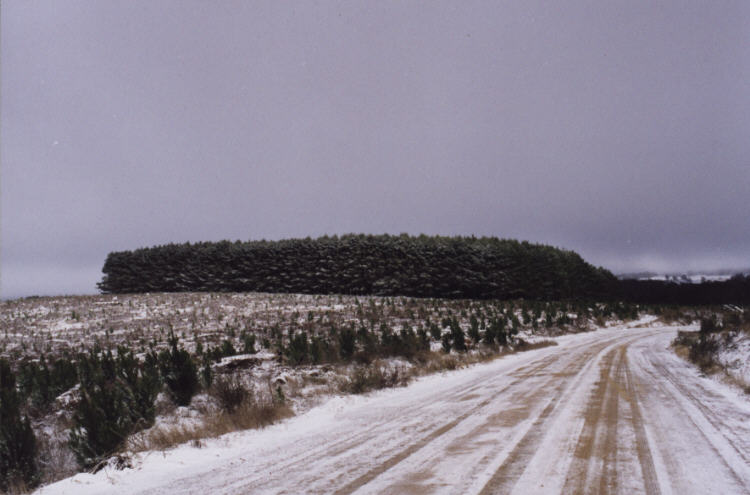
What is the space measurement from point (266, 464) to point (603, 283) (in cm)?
5144

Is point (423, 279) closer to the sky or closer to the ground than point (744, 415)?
closer to the sky

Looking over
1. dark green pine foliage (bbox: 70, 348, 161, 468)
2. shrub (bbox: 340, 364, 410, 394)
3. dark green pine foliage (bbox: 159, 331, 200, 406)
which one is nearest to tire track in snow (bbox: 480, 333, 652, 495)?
shrub (bbox: 340, 364, 410, 394)

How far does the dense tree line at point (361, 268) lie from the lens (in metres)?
35.2

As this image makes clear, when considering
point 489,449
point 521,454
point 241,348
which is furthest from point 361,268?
point 521,454

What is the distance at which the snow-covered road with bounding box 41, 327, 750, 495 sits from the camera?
3.84 metres

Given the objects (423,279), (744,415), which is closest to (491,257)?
(423,279)

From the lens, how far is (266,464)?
478 centimetres

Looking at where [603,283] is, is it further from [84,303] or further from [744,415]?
[84,303]

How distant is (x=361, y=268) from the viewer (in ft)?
119

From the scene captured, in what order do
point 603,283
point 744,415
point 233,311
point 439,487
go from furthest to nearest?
point 603,283, point 233,311, point 744,415, point 439,487

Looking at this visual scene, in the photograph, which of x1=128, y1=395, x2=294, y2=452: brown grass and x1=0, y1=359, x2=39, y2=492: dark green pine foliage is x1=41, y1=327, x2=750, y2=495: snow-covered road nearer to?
x1=128, y1=395, x2=294, y2=452: brown grass

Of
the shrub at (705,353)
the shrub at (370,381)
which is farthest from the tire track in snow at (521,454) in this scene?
the shrub at (705,353)

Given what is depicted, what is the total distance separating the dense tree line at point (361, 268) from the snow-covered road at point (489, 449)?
26953 mm

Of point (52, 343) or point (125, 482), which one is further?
point (52, 343)
